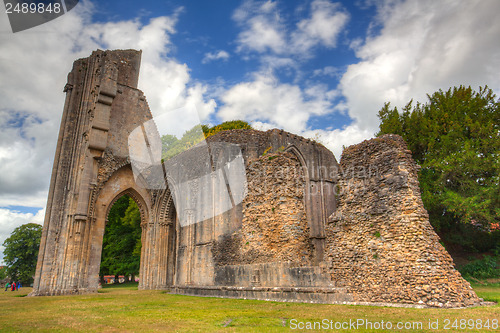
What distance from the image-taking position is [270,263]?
32.5 feet

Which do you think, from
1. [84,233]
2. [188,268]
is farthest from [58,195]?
[188,268]

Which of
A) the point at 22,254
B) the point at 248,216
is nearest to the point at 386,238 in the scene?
the point at 248,216

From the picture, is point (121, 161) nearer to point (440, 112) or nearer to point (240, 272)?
point (240, 272)

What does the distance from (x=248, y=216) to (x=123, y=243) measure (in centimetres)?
1776

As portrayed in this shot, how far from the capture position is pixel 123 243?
2627 cm

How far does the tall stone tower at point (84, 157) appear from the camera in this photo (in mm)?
15953

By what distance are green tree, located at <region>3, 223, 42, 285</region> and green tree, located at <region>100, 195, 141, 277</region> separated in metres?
11.4

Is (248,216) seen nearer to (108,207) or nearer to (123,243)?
(108,207)

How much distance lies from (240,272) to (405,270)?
204 inches

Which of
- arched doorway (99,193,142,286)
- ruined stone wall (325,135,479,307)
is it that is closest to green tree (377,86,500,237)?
ruined stone wall (325,135,479,307)

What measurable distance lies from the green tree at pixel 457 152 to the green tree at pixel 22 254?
3485 centimetres

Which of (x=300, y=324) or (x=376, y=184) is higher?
(x=376, y=184)

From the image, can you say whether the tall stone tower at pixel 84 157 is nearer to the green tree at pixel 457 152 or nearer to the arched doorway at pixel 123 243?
the arched doorway at pixel 123 243

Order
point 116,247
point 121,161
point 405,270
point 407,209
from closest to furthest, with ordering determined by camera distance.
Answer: point 405,270, point 407,209, point 121,161, point 116,247
